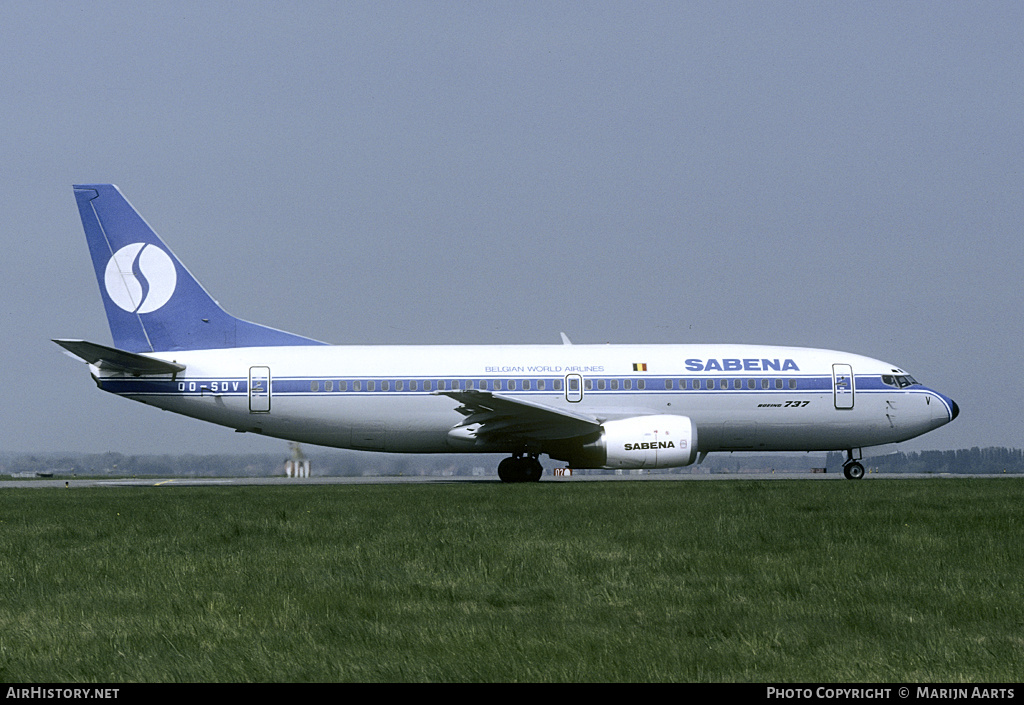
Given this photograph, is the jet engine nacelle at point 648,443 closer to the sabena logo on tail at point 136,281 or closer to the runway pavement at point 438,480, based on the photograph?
the runway pavement at point 438,480

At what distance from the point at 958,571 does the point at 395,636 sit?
5667 mm

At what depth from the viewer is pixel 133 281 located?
28.6 metres

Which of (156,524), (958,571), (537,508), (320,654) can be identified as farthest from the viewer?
(537,508)

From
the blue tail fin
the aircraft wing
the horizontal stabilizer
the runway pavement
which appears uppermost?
the blue tail fin

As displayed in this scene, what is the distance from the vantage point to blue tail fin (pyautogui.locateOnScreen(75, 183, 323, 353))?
28.5 m

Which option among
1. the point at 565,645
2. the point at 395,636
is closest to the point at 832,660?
the point at 565,645

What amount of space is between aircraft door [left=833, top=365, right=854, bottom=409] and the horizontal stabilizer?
17.7 m

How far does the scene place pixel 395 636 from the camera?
7.23 m

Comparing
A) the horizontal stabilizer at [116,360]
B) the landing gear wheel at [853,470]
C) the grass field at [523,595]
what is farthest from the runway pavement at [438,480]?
the grass field at [523,595]

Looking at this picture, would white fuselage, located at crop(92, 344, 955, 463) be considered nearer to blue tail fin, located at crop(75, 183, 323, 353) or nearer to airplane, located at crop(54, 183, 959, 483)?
airplane, located at crop(54, 183, 959, 483)

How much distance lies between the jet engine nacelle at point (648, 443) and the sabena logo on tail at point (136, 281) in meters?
12.9

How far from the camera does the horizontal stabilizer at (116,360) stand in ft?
84.4

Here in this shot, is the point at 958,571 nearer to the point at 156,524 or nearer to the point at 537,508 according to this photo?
the point at 537,508

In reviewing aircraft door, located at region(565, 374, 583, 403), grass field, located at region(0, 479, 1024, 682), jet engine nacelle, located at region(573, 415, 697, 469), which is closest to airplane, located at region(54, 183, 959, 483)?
aircraft door, located at region(565, 374, 583, 403)
